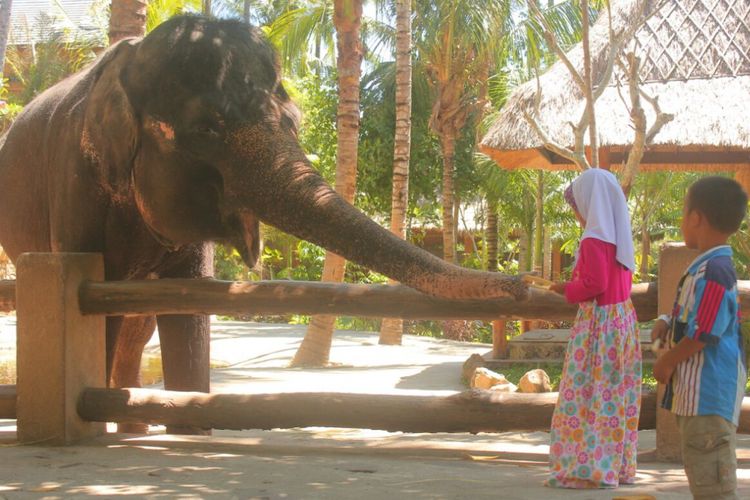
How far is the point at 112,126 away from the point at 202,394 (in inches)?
54.9

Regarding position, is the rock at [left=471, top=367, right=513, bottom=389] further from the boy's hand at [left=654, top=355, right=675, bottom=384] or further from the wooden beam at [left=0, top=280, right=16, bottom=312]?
the boy's hand at [left=654, top=355, right=675, bottom=384]

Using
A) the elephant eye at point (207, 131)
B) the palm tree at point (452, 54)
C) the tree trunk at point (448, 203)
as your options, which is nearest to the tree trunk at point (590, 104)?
the elephant eye at point (207, 131)

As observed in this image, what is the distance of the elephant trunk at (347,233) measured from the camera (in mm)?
3432

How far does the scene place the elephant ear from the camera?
190 inches

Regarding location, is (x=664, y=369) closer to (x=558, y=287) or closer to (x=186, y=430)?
(x=558, y=287)

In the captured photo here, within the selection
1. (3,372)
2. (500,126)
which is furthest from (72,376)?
(500,126)

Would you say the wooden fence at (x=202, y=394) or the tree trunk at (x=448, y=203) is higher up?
the tree trunk at (x=448, y=203)

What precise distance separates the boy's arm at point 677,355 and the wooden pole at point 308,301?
3.54 feet

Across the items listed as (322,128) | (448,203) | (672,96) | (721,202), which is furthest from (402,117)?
(721,202)

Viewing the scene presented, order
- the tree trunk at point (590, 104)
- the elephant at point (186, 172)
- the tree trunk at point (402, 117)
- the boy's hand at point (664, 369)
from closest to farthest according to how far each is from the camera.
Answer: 1. the boy's hand at point (664, 369)
2. the elephant at point (186, 172)
3. the tree trunk at point (590, 104)
4. the tree trunk at point (402, 117)

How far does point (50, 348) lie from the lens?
15.5 ft

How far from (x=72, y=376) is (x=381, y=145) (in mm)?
16817

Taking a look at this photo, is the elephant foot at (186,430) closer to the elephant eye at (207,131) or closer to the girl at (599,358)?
the elephant eye at (207,131)

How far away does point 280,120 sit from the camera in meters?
4.69
